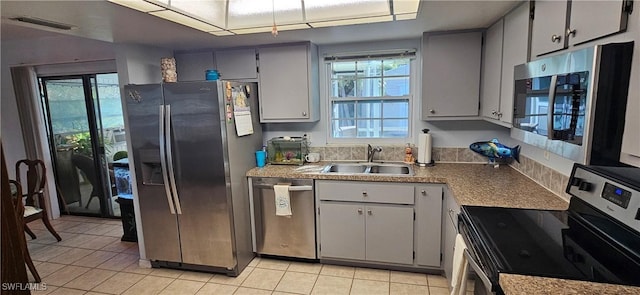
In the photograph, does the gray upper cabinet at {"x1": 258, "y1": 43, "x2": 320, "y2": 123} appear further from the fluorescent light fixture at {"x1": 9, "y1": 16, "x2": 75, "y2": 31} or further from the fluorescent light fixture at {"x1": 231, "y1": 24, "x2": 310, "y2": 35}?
the fluorescent light fixture at {"x1": 9, "y1": 16, "x2": 75, "y2": 31}

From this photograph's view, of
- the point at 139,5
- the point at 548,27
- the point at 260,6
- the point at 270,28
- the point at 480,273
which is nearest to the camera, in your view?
the point at 480,273

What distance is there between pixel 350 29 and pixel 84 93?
133 inches

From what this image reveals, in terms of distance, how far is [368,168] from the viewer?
3.05 meters

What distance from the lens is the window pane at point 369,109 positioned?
129 inches

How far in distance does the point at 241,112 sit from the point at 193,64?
89 cm

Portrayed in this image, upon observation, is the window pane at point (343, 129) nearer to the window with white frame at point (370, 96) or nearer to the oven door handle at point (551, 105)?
the window with white frame at point (370, 96)

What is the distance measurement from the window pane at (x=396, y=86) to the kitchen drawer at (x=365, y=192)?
1028 mm

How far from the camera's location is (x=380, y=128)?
130 inches

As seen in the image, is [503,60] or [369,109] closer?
[503,60]

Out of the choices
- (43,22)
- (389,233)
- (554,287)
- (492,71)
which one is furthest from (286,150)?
(554,287)

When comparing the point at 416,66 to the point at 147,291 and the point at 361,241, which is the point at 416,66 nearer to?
the point at 361,241

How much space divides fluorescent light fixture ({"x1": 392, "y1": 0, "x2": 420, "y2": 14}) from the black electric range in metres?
1.19

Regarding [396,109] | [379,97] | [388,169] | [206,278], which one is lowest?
[206,278]

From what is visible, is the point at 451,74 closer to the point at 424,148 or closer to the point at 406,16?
the point at 424,148
